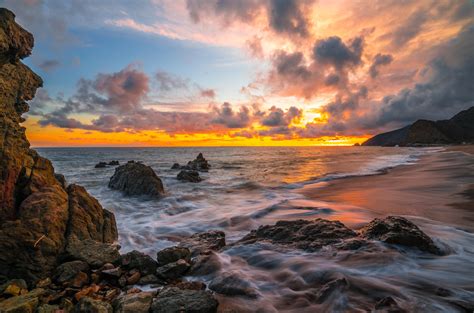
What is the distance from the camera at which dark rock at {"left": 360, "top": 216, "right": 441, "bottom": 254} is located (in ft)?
19.9

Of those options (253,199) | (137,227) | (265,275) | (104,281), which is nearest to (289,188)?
(253,199)

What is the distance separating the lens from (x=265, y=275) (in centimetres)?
553

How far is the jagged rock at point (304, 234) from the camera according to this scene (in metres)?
6.70

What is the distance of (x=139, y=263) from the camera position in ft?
18.3

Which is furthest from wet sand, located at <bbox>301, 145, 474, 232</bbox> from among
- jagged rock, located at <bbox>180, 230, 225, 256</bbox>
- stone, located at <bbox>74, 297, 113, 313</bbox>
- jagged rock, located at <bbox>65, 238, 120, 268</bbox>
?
stone, located at <bbox>74, 297, 113, 313</bbox>

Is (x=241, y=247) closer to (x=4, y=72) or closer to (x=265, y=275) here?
(x=265, y=275)

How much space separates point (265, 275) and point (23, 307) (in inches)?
157

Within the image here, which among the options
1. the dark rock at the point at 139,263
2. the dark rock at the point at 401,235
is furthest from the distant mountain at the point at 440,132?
the dark rock at the point at 139,263

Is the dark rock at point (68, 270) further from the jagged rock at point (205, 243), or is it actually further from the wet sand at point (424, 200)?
the wet sand at point (424, 200)

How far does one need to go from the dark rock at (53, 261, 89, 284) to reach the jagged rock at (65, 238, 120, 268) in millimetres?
158

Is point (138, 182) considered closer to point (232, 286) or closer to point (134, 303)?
point (232, 286)

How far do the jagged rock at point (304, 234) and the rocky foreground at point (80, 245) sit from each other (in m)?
0.03

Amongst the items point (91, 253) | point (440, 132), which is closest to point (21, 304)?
point (91, 253)

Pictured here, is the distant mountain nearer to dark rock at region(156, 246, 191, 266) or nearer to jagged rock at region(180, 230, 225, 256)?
jagged rock at region(180, 230, 225, 256)
